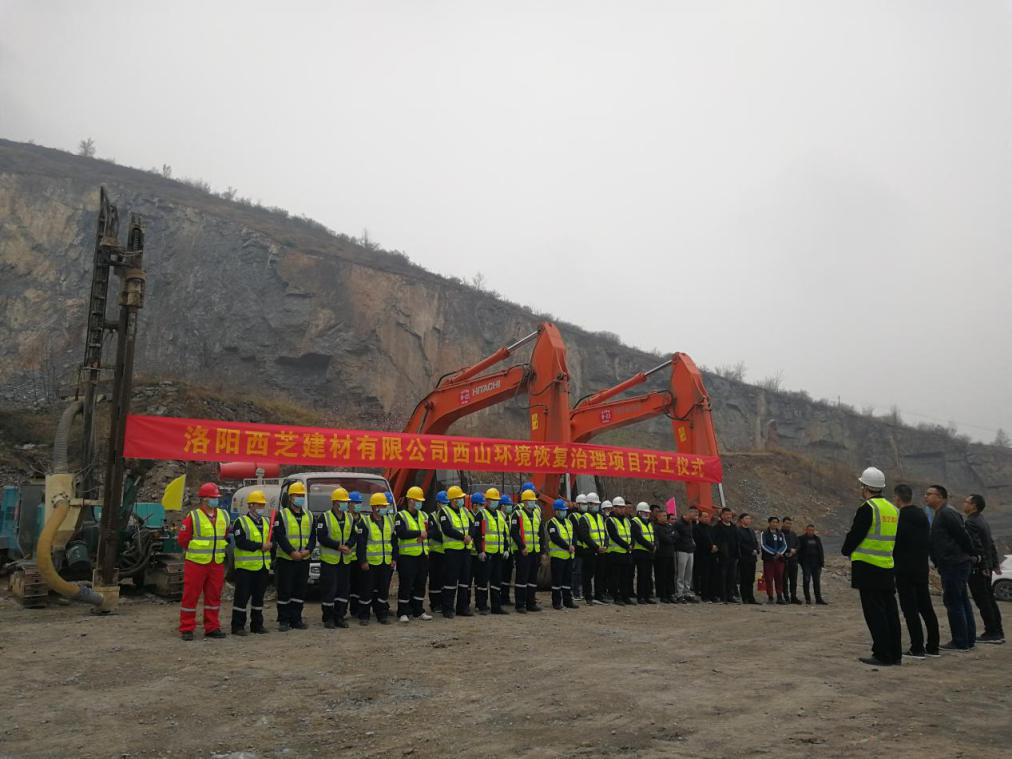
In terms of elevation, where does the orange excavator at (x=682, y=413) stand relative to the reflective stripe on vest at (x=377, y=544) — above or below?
above

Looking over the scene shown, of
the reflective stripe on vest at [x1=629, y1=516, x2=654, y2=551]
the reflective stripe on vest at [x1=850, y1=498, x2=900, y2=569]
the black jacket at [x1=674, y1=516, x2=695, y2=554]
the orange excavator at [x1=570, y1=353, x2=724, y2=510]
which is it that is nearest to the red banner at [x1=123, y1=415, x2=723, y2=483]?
the orange excavator at [x1=570, y1=353, x2=724, y2=510]

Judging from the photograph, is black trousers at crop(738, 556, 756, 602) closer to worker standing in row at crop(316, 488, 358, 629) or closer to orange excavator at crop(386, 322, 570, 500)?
orange excavator at crop(386, 322, 570, 500)

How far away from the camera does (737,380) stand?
179ft

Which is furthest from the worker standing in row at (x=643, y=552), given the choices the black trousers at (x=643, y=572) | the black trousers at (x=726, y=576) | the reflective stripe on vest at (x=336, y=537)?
the reflective stripe on vest at (x=336, y=537)

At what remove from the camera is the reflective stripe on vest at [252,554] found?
8.88 meters

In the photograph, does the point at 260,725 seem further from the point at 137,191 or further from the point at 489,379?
the point at 137,191

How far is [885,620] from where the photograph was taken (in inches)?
Result: 278

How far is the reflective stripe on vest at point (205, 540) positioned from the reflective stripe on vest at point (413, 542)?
7.78 feet

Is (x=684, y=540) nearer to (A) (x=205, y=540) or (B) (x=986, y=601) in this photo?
(B) (x=986, y=601)

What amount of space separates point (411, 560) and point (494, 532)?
1317mm

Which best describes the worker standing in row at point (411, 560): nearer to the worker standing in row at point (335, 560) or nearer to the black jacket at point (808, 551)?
the worker standing in row at point (335, 560)

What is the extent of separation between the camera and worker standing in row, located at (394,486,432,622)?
33.1ft

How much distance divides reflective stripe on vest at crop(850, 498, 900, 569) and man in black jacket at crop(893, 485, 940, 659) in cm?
59

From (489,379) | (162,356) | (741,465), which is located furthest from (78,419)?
(741,465)
